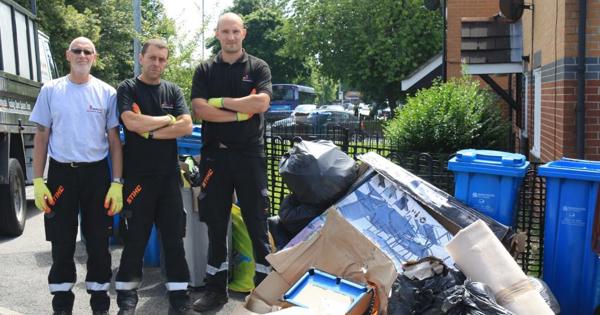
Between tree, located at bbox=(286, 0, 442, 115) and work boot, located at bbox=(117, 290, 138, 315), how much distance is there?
2668 cm

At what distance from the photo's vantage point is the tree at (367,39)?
99.1 ft

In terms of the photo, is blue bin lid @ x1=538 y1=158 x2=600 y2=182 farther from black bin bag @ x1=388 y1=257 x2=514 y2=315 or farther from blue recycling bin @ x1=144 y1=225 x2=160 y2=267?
blue recycling bin @ x1=144 y1=225 x2=160 y2=267

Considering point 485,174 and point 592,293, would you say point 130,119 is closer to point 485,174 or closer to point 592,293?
point 485,174

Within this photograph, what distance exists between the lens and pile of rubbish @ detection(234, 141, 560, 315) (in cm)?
363

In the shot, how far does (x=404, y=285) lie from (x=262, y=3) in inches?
2444

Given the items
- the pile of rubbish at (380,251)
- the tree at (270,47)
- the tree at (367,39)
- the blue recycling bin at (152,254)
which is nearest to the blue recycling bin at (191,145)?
the blue recycling bin at (152,254)

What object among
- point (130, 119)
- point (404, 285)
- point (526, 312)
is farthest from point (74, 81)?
point (526, 312)

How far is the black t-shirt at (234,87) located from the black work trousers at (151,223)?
1.45ft

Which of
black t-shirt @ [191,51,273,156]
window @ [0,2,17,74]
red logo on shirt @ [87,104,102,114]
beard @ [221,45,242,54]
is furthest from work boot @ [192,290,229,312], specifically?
window @ [0,2,17,74]

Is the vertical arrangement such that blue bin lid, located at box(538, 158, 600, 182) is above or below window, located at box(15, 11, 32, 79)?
below

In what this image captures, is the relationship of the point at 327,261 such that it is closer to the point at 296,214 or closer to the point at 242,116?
the point at 296,214

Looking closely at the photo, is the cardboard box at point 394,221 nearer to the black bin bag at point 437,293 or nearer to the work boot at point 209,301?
the black bin bag at point 437,293

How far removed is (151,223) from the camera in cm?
466

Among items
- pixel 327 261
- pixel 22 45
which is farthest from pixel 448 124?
pixel 22 45
